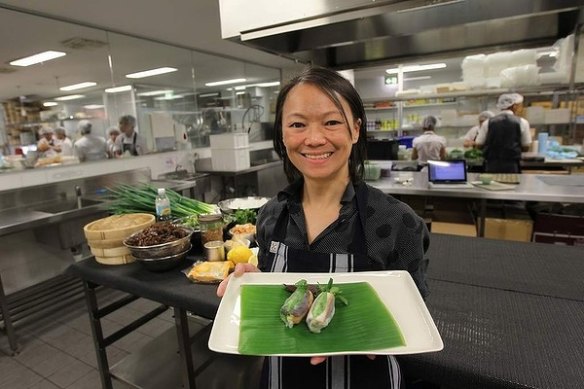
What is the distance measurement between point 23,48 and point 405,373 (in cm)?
437

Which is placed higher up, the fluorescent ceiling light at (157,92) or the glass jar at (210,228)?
the fluorescent ceiling light at (157,92)

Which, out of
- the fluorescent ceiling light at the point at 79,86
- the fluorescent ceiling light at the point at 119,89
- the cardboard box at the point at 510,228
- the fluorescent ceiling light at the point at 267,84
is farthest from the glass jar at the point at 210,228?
the fluorescent ceiling light at the point at 267,84

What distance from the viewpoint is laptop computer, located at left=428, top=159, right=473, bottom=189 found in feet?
10.5

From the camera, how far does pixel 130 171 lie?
420 centimetres

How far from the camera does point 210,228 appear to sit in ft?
5.38

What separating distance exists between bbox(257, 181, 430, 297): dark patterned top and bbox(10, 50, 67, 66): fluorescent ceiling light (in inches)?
149

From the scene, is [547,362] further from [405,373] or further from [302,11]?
[302,11]

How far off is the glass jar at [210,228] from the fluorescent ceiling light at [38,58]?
3099 mm

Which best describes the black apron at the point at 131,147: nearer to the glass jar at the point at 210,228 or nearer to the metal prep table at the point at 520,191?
the metal prep table at the point at 520,191

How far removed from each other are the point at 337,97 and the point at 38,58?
402 cm

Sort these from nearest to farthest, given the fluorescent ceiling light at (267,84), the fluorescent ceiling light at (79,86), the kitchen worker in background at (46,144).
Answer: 1. the kitchen worker in background at (46,144)
2. the fluorescent ceiling light at (79,86)
3. the fluorescent ceiling light at (267,84)

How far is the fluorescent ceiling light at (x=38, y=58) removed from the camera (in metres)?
3.34

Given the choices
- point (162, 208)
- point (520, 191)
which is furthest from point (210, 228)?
point (520, 191)

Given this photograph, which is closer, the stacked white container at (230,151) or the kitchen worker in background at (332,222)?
the kitchen worker in background at (332,222)
